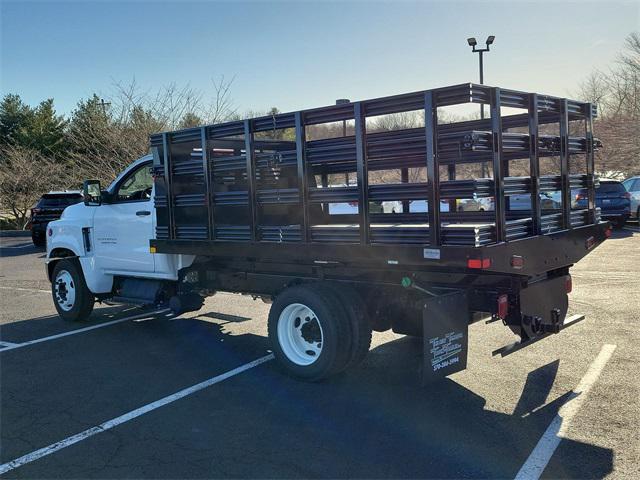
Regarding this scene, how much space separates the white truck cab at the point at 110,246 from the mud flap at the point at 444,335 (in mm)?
3407

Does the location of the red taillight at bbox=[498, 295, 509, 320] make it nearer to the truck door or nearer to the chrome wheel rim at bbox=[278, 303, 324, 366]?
the chrome wheel rim at bbox=[278, 303, 324, 366]

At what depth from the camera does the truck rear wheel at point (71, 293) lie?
8.30 meters

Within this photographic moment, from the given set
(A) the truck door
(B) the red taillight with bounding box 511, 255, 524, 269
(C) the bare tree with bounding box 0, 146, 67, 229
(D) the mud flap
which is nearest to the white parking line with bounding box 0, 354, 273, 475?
(D) the mud flap

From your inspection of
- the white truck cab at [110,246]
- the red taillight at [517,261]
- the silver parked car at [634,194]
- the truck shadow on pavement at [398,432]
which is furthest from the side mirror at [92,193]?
the silver parked car at [634,194]

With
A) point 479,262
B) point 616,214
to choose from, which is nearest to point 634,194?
point 616,214

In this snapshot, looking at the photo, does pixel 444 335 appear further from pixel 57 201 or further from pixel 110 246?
pixel 57 201

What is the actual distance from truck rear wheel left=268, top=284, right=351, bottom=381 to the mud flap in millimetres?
878

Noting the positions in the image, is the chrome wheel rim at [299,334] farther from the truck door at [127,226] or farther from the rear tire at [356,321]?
A: the truck door at [127,226]

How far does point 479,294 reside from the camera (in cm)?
512

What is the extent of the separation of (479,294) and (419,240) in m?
0.83

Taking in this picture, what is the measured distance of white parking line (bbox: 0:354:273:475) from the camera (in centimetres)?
413

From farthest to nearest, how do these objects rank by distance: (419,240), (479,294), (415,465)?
(479,294) → (419,240) → (415,465)

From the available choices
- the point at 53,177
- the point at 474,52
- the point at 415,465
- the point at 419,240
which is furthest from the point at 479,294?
the point at 53,177

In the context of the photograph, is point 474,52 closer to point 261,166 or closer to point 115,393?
point 261,166
